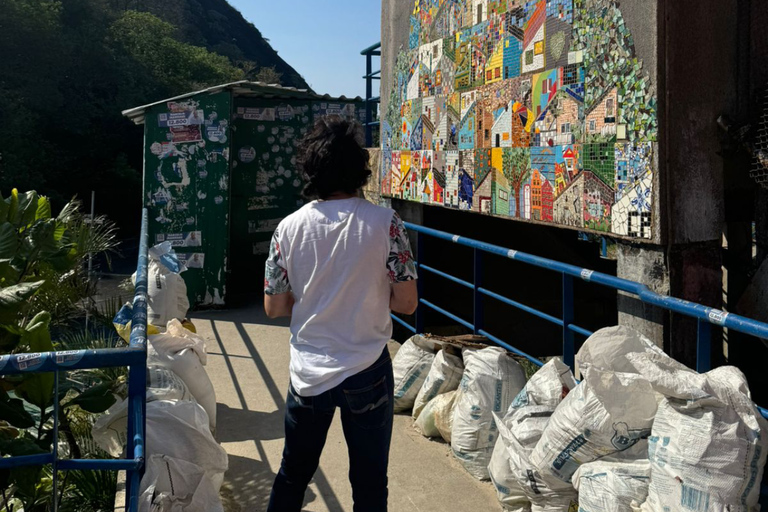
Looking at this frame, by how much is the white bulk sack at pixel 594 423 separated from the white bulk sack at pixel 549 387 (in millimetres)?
296

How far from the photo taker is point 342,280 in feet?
7.70

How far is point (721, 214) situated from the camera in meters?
3.31

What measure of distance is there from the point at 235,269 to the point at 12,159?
14539 mm

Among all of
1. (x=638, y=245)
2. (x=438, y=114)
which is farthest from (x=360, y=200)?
(x=438, y=114)

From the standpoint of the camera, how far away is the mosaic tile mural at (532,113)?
338cm

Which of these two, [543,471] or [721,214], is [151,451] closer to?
[543,471]

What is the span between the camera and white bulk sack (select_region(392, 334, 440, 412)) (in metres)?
4.43

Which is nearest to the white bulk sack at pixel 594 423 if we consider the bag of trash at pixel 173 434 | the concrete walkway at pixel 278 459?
the concrete walkway at pixel 278 459

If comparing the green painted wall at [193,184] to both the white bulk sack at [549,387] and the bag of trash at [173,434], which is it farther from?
the white bulk sack at [549,387]

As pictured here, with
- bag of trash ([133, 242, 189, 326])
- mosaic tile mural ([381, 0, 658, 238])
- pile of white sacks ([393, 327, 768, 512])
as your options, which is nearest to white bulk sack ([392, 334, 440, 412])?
pile of white sacks ([393, 327, 768, 512])

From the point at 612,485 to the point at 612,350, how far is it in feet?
1.57

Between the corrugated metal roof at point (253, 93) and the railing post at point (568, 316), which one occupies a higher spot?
the corrugated metal roof at point (253, 93)

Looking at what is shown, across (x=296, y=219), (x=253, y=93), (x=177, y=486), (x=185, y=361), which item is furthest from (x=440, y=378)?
(x=253, y=93)

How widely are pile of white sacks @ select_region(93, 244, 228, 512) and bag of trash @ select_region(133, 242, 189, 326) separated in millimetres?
1126
